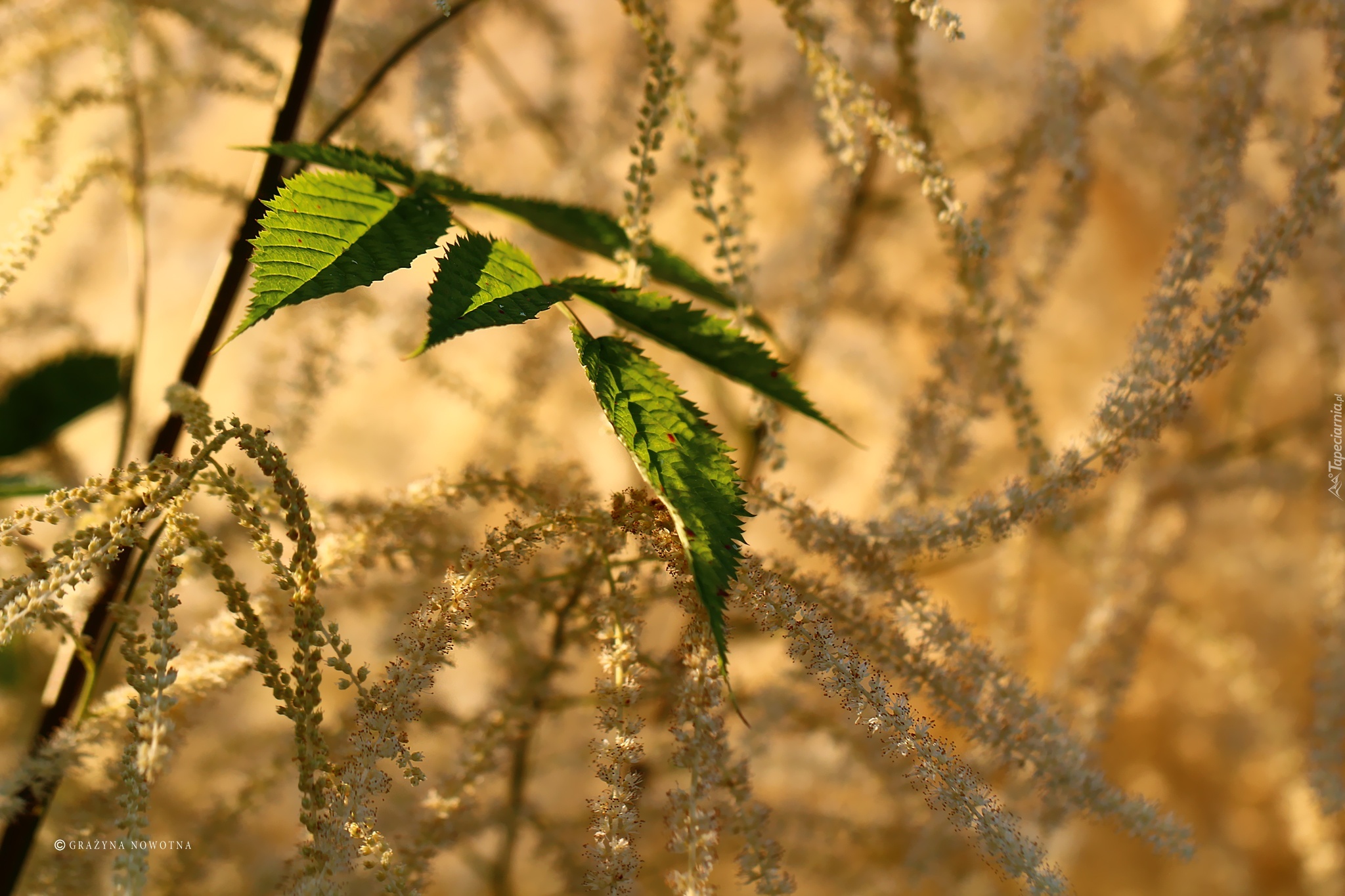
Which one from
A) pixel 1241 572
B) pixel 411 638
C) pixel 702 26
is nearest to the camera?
pixel 411 638

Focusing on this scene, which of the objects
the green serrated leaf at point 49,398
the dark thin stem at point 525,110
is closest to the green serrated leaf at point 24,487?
the green serrated leaf at point 49,398

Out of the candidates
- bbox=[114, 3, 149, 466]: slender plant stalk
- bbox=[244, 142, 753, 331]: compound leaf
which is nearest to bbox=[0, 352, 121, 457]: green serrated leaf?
bbox=[114, 3, 149, 466]: slender plant stalk

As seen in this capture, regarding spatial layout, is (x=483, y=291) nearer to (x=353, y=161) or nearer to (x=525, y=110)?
(x=353, y=161)

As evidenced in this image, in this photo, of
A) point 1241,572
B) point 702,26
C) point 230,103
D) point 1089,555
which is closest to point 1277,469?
point 1089,555

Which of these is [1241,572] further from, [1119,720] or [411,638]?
[411,638]

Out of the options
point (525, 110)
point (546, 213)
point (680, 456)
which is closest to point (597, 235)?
point (546, 213)

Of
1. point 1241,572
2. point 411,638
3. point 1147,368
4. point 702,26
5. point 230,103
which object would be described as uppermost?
point 230,103

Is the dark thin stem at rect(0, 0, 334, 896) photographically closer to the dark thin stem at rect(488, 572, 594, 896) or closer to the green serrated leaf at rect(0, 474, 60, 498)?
the green serrated leaf at rect(0, 474, 60, 498)
